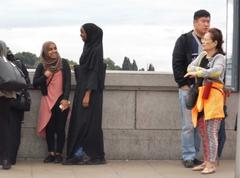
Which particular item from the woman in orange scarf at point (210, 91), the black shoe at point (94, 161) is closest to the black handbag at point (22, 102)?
the black shoe at point (94, 161)

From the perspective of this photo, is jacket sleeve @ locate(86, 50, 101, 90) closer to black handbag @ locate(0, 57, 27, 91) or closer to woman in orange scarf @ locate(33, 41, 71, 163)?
woman in orange scarf @ locate(33, 41, 71, 163)

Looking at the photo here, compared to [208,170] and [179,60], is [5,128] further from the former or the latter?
[208,170]

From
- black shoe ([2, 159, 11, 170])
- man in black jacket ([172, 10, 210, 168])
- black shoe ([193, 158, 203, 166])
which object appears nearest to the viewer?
black shoe ([2, 159, 11, 170])

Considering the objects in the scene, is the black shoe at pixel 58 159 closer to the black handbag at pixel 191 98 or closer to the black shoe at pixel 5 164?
the black shoe at pixel 5 164

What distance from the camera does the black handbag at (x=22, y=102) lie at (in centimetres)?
765

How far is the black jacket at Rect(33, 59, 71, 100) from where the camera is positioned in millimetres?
8188

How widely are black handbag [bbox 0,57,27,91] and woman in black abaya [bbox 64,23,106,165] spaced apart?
933 mm

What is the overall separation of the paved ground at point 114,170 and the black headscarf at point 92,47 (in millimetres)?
1365

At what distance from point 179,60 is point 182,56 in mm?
69

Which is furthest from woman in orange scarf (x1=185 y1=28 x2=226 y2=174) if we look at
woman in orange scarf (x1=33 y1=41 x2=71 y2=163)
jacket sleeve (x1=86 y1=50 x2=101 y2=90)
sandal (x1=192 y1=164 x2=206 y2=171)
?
woman in orange scarf (x1=33 y1=41 x2=71 y2=163)

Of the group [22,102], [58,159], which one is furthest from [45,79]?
[58,159]

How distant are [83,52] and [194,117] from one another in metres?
1.75

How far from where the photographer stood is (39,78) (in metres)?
8.20

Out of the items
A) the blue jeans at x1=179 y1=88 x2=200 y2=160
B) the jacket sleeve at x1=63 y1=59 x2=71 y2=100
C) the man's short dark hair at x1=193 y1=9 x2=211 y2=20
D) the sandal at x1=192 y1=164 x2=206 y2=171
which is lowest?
the sandal at x1=192 y1=164 x2=206 y2=171
